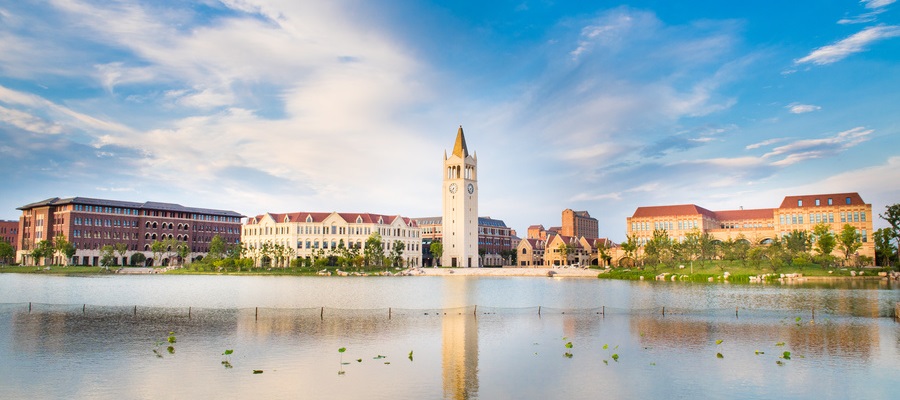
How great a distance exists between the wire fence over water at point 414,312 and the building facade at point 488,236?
12154 centimetres

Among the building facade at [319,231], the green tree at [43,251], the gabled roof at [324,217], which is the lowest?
the green tree at [43,251]

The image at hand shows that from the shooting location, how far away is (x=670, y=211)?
135 metres

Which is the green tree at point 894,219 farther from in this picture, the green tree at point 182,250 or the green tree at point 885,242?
the green tree at point 182,250

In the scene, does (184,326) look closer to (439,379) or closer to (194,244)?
(439,379)

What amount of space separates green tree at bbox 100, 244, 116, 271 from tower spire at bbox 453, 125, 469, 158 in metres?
76.8

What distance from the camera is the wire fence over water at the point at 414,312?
3806 centimetres

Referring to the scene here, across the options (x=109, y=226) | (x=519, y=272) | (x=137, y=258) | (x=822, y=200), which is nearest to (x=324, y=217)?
(x=137, y=258)

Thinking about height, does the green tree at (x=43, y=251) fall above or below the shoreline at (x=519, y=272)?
above

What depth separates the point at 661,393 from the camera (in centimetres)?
1847

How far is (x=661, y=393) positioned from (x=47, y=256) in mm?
141985

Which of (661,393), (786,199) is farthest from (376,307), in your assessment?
(786,199)

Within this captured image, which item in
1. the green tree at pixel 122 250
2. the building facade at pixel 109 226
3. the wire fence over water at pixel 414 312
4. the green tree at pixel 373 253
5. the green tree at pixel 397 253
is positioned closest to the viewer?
the wire fence over water at pixel 414 312

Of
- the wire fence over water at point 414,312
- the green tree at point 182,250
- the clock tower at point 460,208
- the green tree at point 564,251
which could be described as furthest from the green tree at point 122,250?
the green tree at point 564,251

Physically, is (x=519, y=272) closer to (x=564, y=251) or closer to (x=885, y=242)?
(x=564, y=251)
